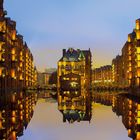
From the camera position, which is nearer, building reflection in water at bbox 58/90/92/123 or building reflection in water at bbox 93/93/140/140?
building reflection in water at bbox 93/93/140/140

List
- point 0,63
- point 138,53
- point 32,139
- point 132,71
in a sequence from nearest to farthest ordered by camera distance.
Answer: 1. point 32,139
2. point 0,63
3. point 138,53
4. point 132,71

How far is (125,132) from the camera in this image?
2853cm

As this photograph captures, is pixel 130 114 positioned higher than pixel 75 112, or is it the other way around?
pixel 75 112

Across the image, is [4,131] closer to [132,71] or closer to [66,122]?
[66,122]

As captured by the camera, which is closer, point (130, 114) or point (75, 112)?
point (130, 114)

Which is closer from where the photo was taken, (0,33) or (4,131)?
(4,131)

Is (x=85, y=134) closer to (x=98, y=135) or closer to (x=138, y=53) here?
(x=98, y=135)

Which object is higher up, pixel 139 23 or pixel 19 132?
pixel 139 23

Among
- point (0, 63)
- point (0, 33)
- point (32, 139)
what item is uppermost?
point (0, 33)

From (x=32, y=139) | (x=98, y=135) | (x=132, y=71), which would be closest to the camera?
(x=32, y=139)

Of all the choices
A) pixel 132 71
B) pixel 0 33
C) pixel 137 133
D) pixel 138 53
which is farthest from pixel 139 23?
pixel 137 133

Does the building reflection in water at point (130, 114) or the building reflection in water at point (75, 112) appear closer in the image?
the building reflection in water at point (130, 114)

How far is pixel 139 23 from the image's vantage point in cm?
12206

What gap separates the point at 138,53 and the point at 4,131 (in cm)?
9194
